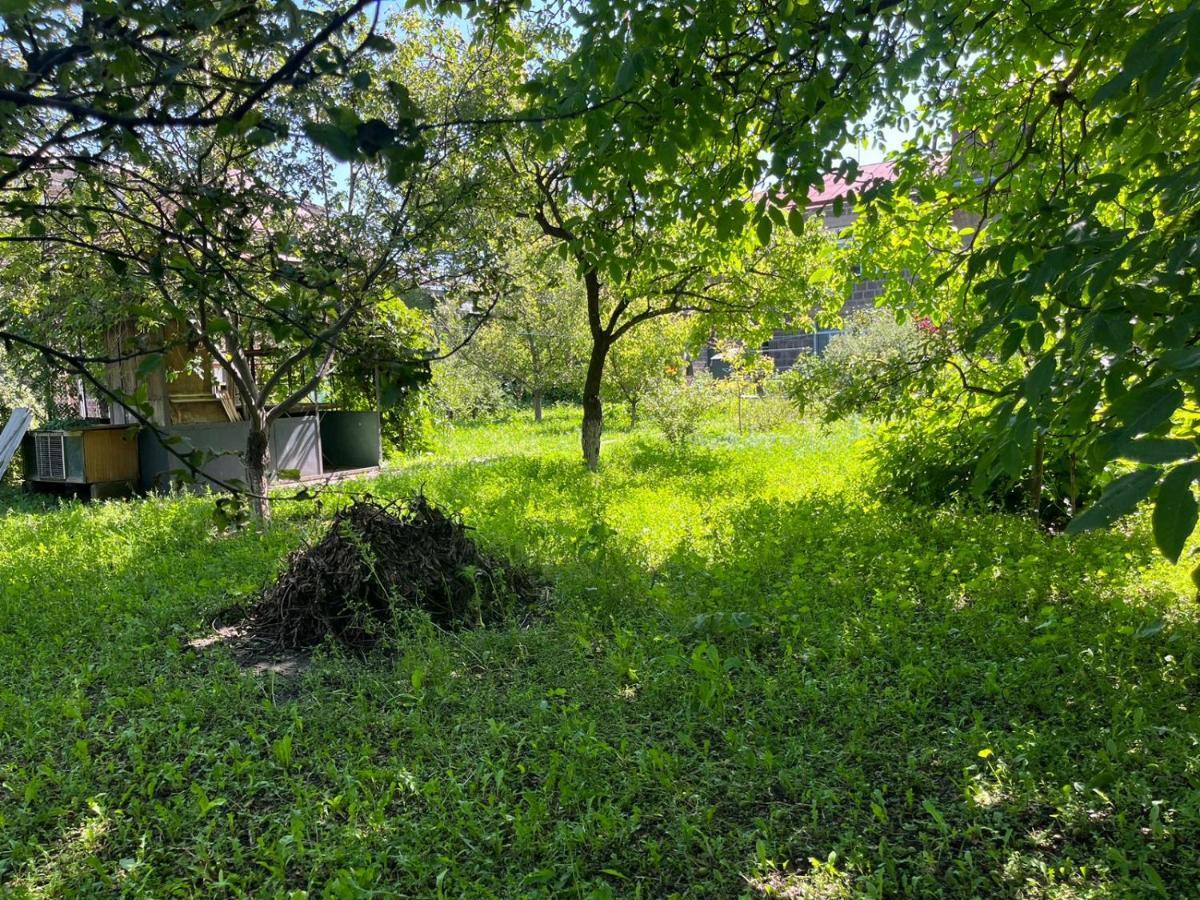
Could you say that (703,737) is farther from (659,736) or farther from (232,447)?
(232,447)

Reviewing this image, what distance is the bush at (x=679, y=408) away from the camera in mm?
12617

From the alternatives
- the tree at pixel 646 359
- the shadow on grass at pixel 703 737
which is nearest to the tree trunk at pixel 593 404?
the tree at pixel 646 359

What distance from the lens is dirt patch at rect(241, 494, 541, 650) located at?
14.3ft

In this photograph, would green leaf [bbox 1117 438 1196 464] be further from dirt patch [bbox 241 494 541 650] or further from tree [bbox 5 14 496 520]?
dirt patch [bbox 241 494 541 650]

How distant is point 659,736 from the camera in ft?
10.3

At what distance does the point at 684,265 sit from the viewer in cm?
860

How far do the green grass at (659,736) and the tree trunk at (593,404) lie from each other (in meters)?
4.40

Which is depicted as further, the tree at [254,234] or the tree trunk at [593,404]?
the tree trunk at [593,404]

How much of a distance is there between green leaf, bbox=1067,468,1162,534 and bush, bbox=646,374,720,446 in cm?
1113

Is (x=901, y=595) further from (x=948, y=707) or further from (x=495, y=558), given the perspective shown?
(x=495, y=558)

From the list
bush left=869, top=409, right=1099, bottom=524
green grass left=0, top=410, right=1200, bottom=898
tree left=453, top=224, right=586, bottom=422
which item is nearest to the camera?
green grass left=0, top=410, right=1200, bottom=898

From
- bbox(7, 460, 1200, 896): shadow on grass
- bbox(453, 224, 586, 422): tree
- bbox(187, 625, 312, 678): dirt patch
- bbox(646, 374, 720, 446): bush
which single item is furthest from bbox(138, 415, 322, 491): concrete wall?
bbox(453, 224, 586, 422): tree

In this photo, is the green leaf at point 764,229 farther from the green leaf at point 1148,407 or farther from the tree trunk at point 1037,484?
the tree trunk at point 1037,484

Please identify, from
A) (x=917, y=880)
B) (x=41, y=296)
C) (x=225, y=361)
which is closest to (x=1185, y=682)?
(x=917, y=880)
